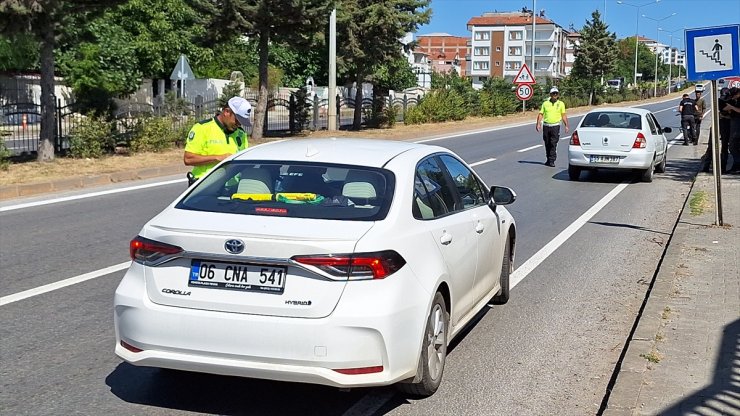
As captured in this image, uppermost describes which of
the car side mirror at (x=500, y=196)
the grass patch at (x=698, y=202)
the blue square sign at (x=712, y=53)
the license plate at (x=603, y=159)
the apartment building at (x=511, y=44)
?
the apartment building at (x=511, y=44)

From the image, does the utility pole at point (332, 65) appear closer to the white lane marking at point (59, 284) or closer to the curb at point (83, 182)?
the curb at point (83, 182)

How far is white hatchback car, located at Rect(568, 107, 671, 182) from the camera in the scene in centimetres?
1762

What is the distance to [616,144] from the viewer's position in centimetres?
1770

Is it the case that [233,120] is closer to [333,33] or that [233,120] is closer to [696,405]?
[696,405]

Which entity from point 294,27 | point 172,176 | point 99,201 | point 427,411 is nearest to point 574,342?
point 427,411

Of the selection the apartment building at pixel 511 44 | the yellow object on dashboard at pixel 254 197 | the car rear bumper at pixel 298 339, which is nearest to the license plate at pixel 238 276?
the car rear bumper at pixel 298 339

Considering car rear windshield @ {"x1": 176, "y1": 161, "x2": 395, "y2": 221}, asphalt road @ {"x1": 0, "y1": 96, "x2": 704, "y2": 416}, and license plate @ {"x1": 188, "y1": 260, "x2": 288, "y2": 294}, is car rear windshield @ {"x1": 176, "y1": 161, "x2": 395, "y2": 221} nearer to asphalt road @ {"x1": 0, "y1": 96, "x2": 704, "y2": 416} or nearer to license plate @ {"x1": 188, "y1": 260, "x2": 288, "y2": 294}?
license plate @ {"x1": 188, "y1": 260, "x2": 288, "y2": 294}

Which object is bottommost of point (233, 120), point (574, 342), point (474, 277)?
point (574, 342)

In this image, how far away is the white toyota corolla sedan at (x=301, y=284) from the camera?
4402mm

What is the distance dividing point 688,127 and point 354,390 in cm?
2740

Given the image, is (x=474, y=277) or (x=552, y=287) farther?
(x=552, y=287)

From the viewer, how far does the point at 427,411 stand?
4.98 metres

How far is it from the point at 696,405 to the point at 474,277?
5.57 feet

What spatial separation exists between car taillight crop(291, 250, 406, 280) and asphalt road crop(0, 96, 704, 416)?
98 centimetres
